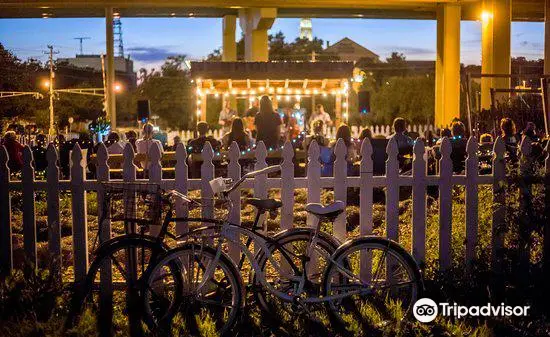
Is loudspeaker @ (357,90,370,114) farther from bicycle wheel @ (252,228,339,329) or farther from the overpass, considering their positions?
bicycle wheel @ (252,228,339,329)

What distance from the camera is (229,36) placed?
28203 mm

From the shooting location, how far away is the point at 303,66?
734 inches

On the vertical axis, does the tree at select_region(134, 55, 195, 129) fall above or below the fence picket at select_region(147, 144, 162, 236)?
above

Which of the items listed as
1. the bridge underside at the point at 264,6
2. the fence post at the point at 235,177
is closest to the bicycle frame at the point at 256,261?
the fence post at the point at 235,177

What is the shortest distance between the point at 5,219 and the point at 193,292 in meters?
1.77

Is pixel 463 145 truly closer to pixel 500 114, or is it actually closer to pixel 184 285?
pixel 500 114

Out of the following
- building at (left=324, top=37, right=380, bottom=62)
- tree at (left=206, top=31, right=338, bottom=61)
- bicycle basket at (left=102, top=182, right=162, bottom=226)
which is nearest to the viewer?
bicycle basket at (left=102, top=182, right=162, bottom=226)

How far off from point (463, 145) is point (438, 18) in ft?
44.0

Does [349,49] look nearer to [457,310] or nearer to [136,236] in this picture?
[457,310]

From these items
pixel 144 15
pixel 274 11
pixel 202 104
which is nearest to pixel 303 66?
pixel 202 104

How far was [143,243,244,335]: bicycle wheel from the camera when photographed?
181 inches

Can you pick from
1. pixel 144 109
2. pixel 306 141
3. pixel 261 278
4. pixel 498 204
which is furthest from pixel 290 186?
pixel 144 109

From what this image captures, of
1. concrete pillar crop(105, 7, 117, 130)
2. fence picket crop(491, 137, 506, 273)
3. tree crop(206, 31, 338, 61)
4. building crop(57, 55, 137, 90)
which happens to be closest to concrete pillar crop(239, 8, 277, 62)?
concrete pillar crop(105, 7, 117, 130)

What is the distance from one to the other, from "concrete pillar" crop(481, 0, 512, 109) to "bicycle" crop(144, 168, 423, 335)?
15718 millimetres
